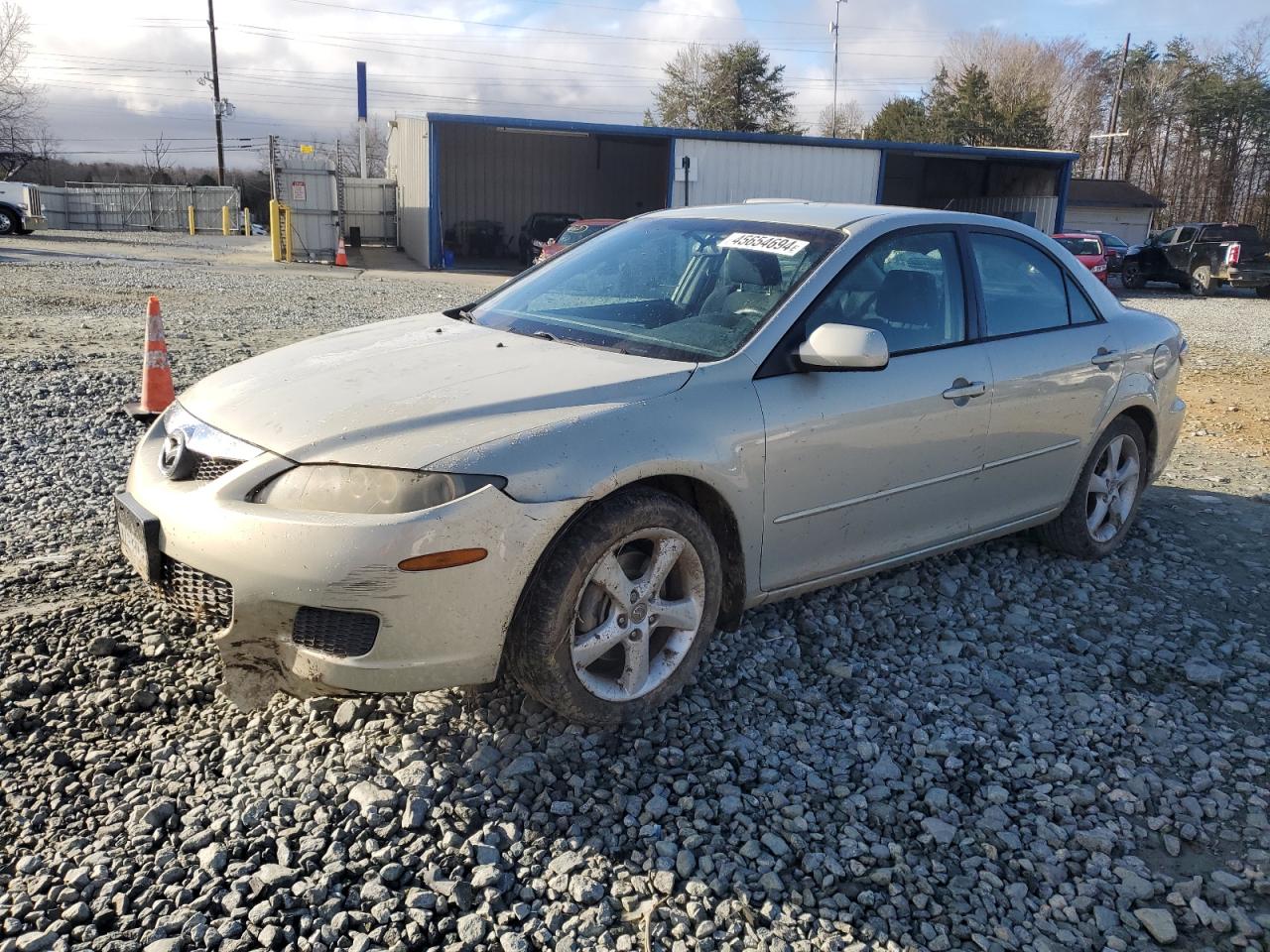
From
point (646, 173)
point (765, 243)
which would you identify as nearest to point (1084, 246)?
point (646, 173)

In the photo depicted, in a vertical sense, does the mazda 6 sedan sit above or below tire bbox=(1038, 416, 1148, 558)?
above

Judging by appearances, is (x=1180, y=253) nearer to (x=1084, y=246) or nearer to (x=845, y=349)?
(x=1084, y=246)

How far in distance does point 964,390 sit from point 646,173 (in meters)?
37.0

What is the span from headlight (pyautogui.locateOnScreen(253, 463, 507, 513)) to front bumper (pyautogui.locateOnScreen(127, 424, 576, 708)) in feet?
0.12

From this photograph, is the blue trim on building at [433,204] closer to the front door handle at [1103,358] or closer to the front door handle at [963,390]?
the front door handle at [1103,358]

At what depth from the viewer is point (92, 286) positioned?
657 inches

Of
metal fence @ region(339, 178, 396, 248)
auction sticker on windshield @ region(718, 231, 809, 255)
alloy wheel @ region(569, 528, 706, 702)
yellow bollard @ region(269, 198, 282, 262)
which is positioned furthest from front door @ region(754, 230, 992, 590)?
metal fence @ region(339, 178, 396, 248)

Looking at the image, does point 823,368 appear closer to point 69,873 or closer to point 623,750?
point 623,750

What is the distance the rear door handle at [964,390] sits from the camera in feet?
13.3

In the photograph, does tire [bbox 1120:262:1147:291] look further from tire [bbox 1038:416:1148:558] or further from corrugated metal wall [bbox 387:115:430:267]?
tire [bbox 1038:416:1148:558]

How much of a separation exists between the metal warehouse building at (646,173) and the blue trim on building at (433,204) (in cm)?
3

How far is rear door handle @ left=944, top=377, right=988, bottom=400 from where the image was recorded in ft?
13.3

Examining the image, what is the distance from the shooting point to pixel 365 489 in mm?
2885

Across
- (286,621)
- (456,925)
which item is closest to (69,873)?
(286,621)
